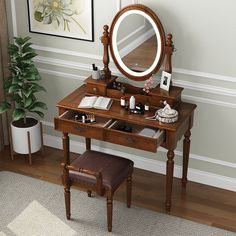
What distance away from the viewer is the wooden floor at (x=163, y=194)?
3.77 meters

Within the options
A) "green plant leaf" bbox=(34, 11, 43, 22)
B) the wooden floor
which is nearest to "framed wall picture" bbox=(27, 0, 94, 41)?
"green plant leaf" bbox=(34, 11, 43, 22)

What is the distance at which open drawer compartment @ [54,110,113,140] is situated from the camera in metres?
3.57

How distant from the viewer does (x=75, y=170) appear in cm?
340

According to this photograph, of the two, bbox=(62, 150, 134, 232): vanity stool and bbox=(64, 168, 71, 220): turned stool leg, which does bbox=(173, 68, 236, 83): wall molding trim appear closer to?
bbox=(62, 150, 134, 232): vanity stool

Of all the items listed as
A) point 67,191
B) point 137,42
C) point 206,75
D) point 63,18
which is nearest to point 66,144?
point 67,191

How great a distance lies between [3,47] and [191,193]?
6.32ft

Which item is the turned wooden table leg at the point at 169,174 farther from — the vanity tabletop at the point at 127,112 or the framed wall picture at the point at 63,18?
the framed wall picture at the point at 63,18

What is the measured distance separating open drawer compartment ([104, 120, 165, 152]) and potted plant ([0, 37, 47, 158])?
2.94 ft

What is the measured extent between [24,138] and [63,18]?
103 centimetres

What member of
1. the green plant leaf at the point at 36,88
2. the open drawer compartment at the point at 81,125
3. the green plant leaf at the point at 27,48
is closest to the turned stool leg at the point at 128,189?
the open drawer compartment at the point at 81,125

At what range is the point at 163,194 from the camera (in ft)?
13.1

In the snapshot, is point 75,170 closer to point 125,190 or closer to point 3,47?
point 125,190

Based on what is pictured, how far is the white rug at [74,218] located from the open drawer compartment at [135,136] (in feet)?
1.92

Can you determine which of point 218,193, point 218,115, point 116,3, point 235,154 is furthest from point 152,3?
point 218,193
